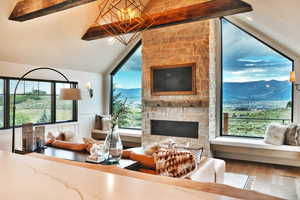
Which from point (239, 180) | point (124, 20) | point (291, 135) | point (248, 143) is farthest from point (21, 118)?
point (291, 135)

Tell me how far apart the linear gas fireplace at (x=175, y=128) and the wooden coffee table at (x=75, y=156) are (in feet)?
9.14

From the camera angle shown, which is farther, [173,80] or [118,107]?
[118,107]

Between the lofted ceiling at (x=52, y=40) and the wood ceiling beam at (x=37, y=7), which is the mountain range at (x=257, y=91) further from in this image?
the wood ceiling beam at (x=37, y=7)

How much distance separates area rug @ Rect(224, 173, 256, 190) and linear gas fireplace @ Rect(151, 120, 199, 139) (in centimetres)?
138

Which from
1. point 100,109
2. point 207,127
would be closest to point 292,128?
point 207,127

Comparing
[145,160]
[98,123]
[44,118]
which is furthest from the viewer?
[98,123]

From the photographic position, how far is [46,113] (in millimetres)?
5906

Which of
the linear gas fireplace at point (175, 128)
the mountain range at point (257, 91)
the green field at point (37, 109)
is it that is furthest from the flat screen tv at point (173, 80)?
the green field at point (37, 109)

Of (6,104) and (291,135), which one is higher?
(6,104)

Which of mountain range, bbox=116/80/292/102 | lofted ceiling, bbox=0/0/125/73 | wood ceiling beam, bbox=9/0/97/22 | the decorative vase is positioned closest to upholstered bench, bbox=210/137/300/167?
mountain range, bbox=116/80/292/102

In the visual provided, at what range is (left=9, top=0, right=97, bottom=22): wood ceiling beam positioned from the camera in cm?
335

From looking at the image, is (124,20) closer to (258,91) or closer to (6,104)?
(6,104)

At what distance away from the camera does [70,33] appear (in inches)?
206

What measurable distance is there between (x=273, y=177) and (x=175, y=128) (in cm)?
230
